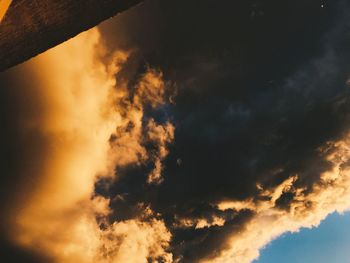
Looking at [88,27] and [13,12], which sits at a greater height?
[88,27]

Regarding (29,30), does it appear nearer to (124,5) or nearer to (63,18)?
(63,18)

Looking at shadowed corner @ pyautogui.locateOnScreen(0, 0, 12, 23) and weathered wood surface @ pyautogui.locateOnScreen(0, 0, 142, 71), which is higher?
weathered wood surface @ pyautogui.locateOnScreen(0, 0, 142, 71)

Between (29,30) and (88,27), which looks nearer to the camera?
(29,30)

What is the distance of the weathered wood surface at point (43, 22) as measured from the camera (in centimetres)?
243

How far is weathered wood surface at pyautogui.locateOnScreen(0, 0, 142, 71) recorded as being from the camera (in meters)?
2.43

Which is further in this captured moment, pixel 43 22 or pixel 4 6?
pixel 43 22

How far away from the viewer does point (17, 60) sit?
113 inches

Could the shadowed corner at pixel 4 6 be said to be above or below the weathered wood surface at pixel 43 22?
below

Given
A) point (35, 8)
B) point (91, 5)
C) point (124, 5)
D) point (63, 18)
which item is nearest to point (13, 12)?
point (35, 8)

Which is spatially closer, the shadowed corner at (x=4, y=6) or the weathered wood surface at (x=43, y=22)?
the shadowed corner at (x=4, y=6)

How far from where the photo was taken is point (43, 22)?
2547 mm

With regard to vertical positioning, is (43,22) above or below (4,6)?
above

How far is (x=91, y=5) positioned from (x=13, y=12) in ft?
1.78

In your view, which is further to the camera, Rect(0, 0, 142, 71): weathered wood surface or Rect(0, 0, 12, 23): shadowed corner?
Rect(0, 0, 142, 71): weathered wood surface
